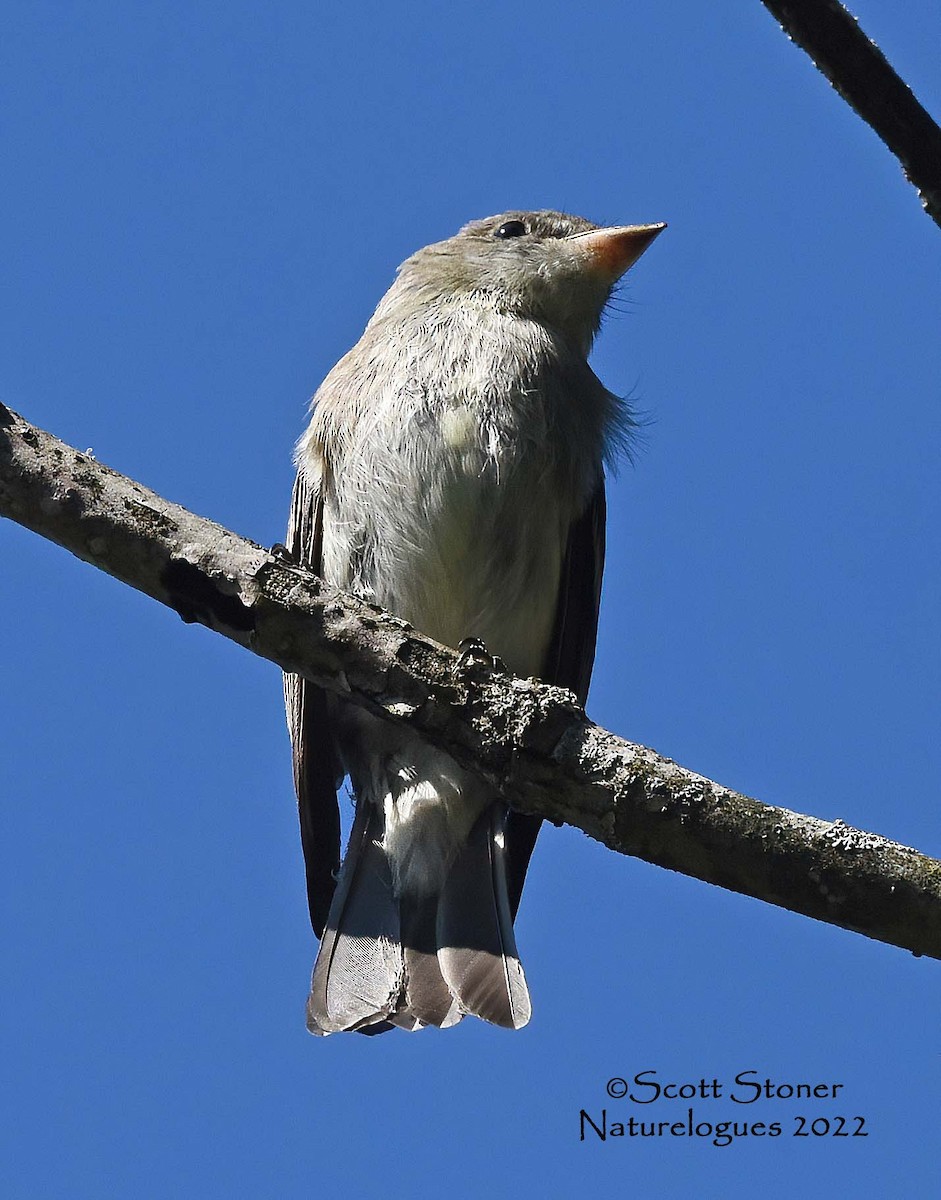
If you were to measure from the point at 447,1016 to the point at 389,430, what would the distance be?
221 centimetres

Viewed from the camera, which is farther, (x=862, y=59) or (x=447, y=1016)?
(x=447, y=1016)

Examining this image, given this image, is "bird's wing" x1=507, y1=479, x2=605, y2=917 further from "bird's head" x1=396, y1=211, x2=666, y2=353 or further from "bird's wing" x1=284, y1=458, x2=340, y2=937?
"bird's head" x1=396, y1=211, x2=666, y2=353

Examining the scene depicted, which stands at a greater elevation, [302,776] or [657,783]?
[302,776]

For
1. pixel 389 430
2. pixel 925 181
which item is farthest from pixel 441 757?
pixel 925 181

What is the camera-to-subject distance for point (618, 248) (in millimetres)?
6125

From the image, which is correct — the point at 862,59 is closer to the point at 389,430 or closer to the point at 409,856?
the point at 389,430

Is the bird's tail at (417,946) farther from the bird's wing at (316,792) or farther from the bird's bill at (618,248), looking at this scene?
the bird's bill at (618,248)

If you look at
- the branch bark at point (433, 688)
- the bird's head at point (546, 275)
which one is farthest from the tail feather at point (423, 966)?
the bird's head at point (546, 275)

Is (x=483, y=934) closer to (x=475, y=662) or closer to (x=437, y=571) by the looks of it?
(x=437, y=571)

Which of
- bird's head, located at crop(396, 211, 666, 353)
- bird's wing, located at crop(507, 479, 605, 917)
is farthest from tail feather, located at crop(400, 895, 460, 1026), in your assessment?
bird's head, located at crop(396, 211, 666, 353)

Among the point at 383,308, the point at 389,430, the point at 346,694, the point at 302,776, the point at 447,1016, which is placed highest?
the point at 383,308

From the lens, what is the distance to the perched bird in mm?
5059

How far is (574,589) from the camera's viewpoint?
5.67m

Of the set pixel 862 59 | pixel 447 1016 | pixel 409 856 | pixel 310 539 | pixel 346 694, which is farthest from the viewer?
pixel 310 539
